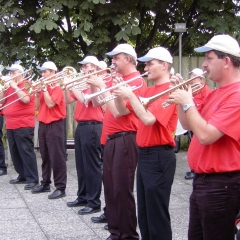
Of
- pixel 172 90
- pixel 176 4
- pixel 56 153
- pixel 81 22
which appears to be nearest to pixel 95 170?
pixel 56 153

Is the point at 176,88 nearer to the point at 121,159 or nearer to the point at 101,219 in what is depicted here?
the point at 121,159

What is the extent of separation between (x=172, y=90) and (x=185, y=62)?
313 inches

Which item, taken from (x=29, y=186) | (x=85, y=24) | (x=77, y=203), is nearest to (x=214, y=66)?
(x=77, y=203)

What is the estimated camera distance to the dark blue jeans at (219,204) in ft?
10.6

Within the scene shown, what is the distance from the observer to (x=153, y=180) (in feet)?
13.7

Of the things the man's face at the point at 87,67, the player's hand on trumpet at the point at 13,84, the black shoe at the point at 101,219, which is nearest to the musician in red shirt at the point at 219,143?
the black shoe at the point at 101,219

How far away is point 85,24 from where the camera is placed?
30.6ft

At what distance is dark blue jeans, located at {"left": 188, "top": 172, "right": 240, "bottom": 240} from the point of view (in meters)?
3.22

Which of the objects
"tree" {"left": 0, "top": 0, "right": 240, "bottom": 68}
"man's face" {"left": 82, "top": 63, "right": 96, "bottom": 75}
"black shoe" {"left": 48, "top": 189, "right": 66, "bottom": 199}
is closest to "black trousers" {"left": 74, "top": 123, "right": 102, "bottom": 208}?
"man's face" {"left": 82, "top": 63, "right": 96, "bottom": 75}

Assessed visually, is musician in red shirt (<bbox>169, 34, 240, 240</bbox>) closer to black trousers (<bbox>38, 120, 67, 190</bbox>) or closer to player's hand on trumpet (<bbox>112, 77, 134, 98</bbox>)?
player's hand on trumpet (<bbox>112, 77, 134, 98</bbox>)

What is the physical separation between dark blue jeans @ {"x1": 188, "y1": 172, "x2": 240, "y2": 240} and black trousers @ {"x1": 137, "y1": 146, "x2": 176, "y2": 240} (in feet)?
2.93

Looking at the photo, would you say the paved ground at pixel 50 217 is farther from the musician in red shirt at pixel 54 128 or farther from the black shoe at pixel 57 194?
the musician in red shirt at pixel 54 128

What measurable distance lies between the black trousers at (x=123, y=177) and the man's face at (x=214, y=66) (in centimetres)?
167

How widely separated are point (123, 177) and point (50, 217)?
1759mm
